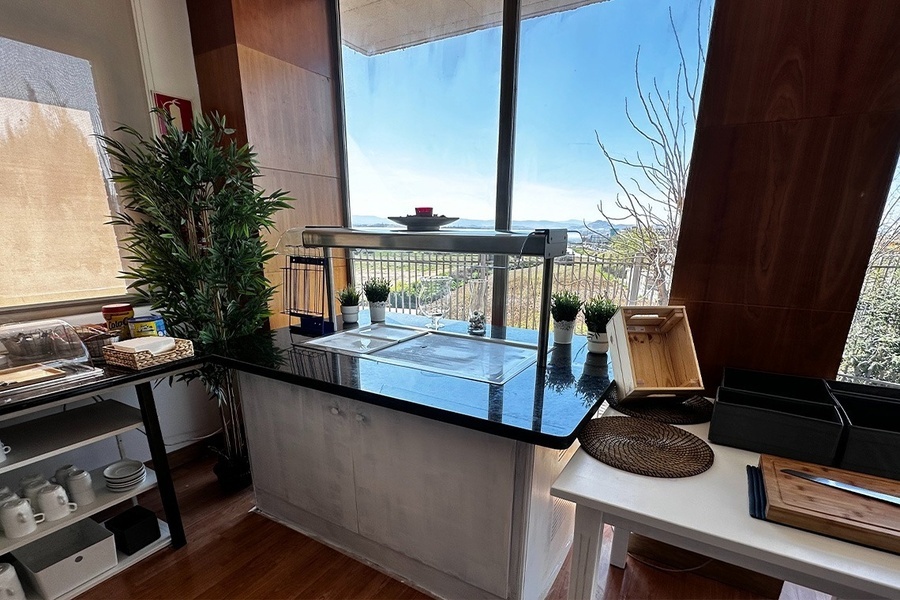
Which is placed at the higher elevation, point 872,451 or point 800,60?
point 800,60

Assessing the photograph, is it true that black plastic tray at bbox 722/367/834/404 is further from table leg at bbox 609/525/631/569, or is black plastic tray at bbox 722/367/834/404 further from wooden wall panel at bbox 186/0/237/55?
wooden wall panel at bbox 186/0/237/55

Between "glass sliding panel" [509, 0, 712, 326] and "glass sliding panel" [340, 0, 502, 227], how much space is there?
8.3 inches

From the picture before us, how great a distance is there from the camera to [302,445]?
60.6 inches

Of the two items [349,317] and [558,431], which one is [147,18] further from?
[558,431]

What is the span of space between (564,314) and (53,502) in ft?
6.56

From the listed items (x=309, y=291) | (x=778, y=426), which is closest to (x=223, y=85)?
(x=309, y=291)

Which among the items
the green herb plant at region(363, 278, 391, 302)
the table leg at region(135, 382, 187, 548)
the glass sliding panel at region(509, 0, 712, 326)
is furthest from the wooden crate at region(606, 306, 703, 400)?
the table leg at region(135, 382, 187, 548)

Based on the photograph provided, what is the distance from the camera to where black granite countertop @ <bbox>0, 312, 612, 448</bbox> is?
3.40 ft

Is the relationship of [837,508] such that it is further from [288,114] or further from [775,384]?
[288,114]

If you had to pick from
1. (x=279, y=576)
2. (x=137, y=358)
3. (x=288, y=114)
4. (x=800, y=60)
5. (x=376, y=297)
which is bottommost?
(x=279, y=576)

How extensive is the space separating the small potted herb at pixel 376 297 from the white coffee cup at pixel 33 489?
135 centimetres

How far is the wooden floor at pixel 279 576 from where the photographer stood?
1.44 metres

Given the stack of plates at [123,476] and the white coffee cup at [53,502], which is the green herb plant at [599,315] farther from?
the white coffee cup at [53,502]

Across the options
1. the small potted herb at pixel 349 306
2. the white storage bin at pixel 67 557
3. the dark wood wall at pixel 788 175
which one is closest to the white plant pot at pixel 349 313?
the small potted herb at pixel 349 306
